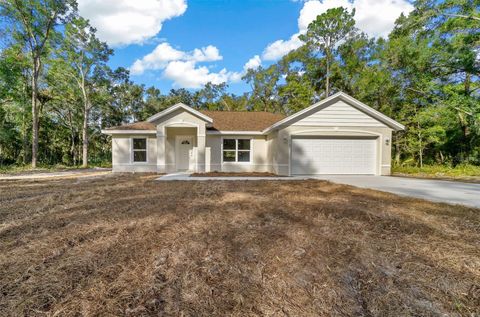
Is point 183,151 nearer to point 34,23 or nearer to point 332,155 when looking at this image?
point 332,155

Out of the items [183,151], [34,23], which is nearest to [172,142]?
[183,151]

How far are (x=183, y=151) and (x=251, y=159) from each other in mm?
4493

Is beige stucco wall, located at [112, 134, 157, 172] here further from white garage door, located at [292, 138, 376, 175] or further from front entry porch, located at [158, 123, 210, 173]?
white garage door, located at [292, 138, 376, 175]

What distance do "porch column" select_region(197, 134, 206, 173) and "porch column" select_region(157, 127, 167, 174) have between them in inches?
78.6

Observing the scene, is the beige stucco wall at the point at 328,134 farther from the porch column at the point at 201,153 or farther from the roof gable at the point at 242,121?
the porch column at the point at 201,153

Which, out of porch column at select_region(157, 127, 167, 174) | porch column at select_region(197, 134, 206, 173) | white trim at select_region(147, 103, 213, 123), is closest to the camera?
white trim at select_region(147, 103, 213, 123)

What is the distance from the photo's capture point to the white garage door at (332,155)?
1173 centimetres

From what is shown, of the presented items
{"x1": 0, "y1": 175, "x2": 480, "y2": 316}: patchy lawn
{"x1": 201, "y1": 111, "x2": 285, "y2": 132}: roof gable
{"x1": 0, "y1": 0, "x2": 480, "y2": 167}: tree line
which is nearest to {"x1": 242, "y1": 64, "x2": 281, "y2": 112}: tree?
{"x1": 0, "y1": 0, "x2": 480, "y2": 167}: tree line

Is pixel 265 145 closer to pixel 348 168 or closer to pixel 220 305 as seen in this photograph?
pixel 348 168

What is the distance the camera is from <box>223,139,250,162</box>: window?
1360 centimetres

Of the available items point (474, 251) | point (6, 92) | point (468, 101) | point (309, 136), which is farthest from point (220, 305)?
Result: point (6, 92)

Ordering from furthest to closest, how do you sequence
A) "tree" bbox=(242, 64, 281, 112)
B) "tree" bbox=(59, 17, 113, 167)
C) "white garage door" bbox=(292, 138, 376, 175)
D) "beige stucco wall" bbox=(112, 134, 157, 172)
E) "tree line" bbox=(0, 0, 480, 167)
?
"tree" bbox=(242, 64, 281, 112)
"tree" bbox=(59, 17, 113, 167)
"tree line" bbox=(0, 0, 480, 167)
"beige stucco wall" bbox=(112, 134, 157, 172)
"white garage door" bbox=(292, 138, 376, 175)

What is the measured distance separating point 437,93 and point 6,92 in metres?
33.9

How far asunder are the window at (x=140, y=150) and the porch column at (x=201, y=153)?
3.67 meters
